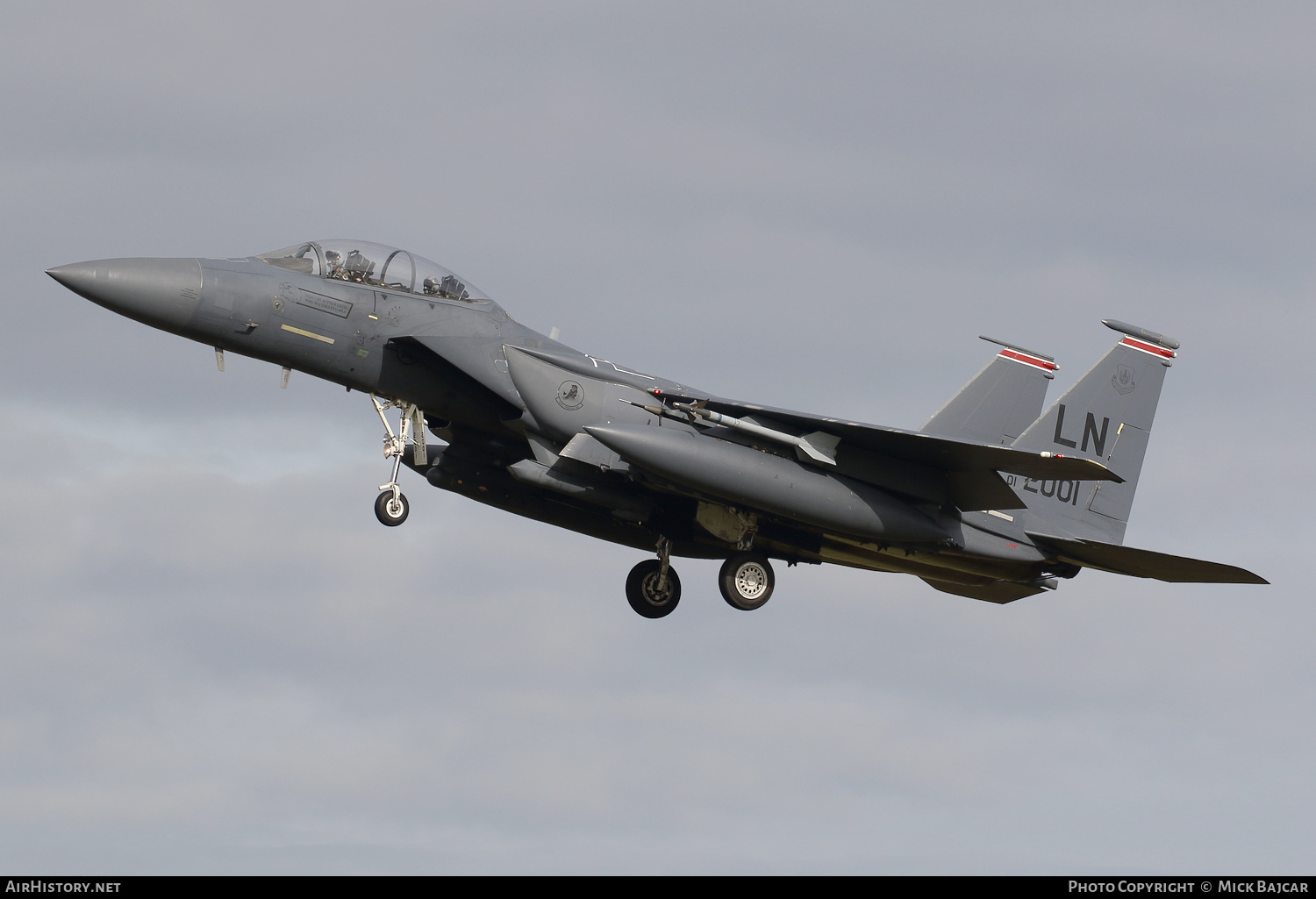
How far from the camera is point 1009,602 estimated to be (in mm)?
22688

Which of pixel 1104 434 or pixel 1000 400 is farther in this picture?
pixel 1104 434

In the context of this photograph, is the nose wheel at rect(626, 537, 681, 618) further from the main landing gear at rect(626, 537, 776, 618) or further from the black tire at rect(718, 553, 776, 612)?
the black tire at rect(718, 553, 776, 612)

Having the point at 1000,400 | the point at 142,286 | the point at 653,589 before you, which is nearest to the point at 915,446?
the point at 1000,400

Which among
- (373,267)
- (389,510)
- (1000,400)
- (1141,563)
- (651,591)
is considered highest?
(1000,400)

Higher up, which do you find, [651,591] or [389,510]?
[651,591]

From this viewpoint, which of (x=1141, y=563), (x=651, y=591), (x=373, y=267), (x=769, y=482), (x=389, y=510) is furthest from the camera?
(x=651, y=591)

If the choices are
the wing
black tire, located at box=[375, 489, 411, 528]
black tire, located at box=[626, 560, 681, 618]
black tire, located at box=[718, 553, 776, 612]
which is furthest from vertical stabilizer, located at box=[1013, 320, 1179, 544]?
black tire, located at box=[375, 489, 411, 528]

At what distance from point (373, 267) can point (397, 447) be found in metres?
2.25

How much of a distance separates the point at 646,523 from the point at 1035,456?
17.3ft

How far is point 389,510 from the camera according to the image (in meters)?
17.9

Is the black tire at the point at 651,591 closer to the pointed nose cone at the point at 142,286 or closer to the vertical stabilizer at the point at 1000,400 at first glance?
the vertical stabilizer at the point at 1000,400

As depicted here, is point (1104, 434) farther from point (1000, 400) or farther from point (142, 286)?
point (142, 286)
